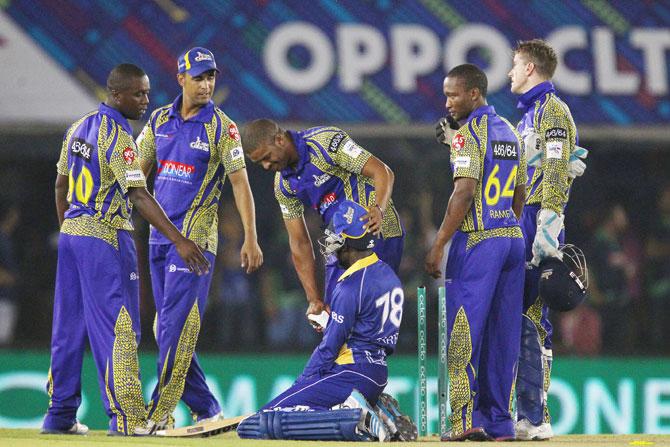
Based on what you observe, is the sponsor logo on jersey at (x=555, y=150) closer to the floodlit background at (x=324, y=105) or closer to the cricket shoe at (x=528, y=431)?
the cricket shoe at (x=528, y=431)

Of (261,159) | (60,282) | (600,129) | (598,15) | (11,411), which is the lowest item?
(11,411)

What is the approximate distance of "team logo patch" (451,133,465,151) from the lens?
7641 millimetres

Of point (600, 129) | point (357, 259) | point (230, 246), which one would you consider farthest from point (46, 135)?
point (357, 259)

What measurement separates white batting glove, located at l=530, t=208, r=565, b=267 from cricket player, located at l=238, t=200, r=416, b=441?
40.1 inches

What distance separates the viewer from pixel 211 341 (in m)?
13.4

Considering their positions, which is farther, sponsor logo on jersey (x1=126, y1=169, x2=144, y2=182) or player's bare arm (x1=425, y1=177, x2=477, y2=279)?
sponsor logo on jersey (x1=126, y1=169, x2=144, y2=182)

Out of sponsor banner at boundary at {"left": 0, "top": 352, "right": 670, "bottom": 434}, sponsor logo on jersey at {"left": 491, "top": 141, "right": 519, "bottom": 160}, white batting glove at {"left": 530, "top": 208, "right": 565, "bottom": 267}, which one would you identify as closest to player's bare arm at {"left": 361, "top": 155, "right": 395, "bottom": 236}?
sponsor logo on jersey at {"left": 491, "top": 141, "right": 519, "bottom": 160}

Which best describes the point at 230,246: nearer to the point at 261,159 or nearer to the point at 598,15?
the point at 598,15

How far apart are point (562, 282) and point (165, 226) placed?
236 centimetres

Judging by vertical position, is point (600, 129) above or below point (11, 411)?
above

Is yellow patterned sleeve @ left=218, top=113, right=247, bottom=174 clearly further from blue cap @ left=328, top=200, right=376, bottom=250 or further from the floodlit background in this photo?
the floodlit background

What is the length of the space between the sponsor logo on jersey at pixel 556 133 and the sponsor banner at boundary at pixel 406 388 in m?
4.71

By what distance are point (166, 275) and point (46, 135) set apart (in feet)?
18.2

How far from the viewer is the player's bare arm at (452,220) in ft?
24.5
